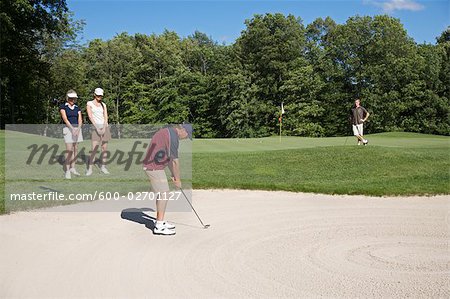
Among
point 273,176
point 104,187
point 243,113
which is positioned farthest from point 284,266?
point 243,113

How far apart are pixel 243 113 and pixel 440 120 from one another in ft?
78.2

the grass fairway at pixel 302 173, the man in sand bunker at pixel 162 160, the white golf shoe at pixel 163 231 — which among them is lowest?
the white golf shoe at pixel 163 231

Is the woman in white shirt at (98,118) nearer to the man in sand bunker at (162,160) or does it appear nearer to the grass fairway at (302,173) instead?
the grass fairway at (302,173)

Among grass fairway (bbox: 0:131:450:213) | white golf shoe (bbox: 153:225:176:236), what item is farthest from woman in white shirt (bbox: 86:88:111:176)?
white golf shoe (bbox: 153:225:176:236)

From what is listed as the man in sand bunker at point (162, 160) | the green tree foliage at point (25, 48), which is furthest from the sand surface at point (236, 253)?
the green tree foliage at point (25, 48)

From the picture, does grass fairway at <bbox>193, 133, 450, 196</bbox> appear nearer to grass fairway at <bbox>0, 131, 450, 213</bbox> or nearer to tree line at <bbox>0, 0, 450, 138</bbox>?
grass fairway at <bbox>0, 131, 450, 213</bbox>

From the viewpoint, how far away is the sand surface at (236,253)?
18.6ft

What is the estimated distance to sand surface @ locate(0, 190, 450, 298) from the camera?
5680 millimetres

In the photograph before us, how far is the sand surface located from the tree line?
42848 millimetres

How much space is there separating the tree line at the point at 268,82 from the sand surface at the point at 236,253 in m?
42.8

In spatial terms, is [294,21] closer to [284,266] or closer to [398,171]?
[398,171]

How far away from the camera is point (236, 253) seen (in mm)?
7070

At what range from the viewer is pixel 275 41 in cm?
6088

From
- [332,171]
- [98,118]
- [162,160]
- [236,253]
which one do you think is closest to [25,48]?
[98,118]
